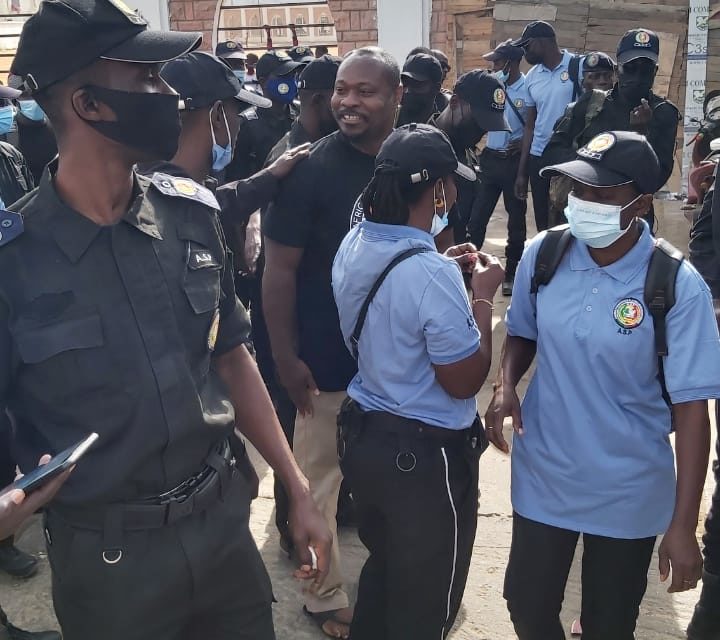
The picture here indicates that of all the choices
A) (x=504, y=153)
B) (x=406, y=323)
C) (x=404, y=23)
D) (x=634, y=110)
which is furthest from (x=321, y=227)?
(x=404, y=23)

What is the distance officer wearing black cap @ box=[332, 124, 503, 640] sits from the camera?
2.12 metres

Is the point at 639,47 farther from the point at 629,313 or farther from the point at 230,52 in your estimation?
the point at 629,313

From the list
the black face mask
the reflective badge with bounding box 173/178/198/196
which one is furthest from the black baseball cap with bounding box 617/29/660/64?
the black face mask

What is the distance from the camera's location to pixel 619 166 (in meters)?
2.16

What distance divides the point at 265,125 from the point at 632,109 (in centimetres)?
247

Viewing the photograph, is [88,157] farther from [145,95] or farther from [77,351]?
[77,351]

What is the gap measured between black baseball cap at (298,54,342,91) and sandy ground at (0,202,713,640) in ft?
6.31

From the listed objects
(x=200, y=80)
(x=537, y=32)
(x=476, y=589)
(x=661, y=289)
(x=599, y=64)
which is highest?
(x=537, y=32)

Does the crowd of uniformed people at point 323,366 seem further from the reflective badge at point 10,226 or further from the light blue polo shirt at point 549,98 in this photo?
the light blue polo shirt at point 549,98

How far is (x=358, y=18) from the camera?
12.2 metres

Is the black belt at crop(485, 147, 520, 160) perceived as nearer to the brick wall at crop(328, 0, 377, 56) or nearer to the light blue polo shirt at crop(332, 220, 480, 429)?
the light blue polo shirt at crop(332, 220, 480, 429)

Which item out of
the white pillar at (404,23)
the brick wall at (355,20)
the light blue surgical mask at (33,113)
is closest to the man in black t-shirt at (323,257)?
the light blue surgical mask at (33,113)

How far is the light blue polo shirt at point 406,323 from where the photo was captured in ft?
6.84

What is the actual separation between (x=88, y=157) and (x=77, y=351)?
402mm
